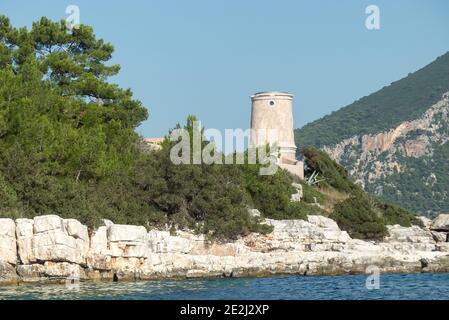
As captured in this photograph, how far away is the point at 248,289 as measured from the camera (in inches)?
957

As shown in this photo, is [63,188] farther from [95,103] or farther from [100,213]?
[95,103]

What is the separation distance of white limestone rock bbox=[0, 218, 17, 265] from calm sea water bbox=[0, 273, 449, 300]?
3.53 feet

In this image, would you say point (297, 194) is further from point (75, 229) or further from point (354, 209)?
point (75, 229)

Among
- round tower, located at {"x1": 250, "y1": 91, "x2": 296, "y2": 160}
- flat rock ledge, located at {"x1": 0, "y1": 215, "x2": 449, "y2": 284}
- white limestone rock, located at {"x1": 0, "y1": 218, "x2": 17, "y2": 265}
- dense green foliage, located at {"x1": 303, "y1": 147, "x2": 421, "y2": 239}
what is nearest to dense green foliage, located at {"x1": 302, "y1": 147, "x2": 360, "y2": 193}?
dense green foliage, located at {"x1": 303, "y1": 147, "x2": 421, "y2": 239}

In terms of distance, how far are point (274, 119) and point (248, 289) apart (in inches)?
1095

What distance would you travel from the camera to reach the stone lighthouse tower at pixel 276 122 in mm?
51375

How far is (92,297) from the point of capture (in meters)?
20.9

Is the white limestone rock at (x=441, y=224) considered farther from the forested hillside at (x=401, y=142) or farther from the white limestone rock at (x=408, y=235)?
the forested hillside at (x=401, y=142)

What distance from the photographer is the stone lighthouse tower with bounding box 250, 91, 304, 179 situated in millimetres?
51375

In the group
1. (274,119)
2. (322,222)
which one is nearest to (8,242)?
(322,222)

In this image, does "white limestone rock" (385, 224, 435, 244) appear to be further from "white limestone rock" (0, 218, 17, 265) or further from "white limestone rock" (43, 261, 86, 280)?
"white limestone rock" (0, 218, 17, 265)

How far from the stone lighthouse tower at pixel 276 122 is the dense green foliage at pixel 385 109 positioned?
177 feet

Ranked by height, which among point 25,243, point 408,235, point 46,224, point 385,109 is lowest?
point 25,243
